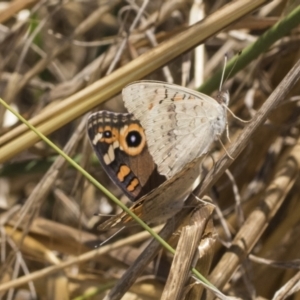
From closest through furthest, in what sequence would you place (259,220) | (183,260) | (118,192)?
(183,260)
(259,220)
(118,192)

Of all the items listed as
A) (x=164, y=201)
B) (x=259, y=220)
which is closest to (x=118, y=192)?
(x=259, y=220)

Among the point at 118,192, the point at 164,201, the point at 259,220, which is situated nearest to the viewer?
the point at 164,201

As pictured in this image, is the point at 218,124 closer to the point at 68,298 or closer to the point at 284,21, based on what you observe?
the point at 284,21

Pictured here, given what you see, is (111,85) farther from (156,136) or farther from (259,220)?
(259,220)

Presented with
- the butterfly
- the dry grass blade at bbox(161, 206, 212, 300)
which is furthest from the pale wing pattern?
the dry grass blade at bbox(161, 206, 212, 300)

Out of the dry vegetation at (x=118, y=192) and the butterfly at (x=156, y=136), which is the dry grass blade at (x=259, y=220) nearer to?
the dry vegetation at (x=118, y=192)

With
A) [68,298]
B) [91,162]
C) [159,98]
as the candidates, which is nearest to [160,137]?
[159,98]
